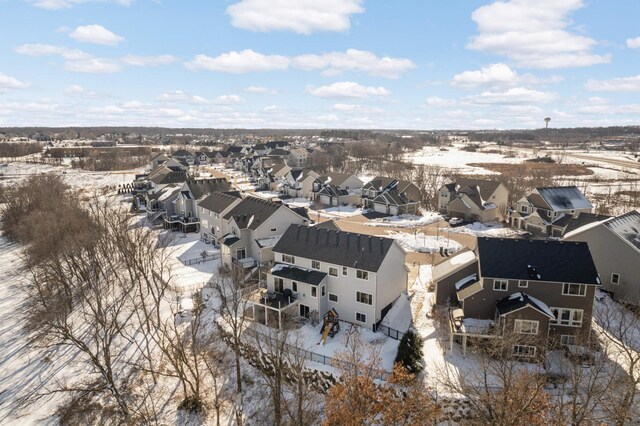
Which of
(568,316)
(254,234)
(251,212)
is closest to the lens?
(568,316)

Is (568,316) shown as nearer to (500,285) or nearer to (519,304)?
(519,304)

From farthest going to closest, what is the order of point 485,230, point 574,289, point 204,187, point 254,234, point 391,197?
point 391,197 < point 204,187 < point 485,230 < point 254,234 < point 574,289

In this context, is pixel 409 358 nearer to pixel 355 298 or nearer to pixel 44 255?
pixel 355 298

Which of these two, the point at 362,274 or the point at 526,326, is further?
the point at 362,274

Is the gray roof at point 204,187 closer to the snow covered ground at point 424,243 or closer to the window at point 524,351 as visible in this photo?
the snow covered ground at point 424,243

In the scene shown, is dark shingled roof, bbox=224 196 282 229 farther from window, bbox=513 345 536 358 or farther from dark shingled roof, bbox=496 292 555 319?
window, bbox=513 345 536 358

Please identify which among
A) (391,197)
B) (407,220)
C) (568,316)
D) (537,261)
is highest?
(537,261)

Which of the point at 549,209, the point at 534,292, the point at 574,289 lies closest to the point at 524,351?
the point at 534,292

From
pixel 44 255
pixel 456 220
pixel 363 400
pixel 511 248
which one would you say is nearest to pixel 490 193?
pixel 456 220
